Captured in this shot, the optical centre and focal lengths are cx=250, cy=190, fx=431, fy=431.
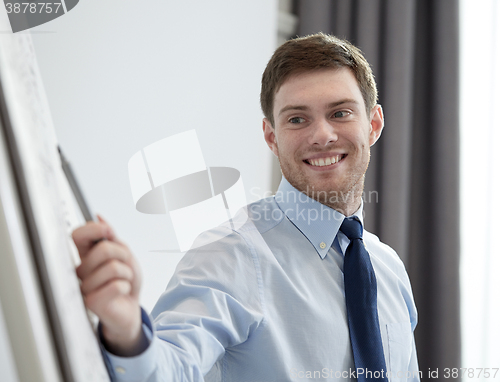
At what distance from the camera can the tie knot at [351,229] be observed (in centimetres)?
95

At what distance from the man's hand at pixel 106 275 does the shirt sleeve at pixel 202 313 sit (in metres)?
0.07

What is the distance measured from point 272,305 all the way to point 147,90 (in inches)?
23.1

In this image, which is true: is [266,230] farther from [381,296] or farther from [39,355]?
[39,355]

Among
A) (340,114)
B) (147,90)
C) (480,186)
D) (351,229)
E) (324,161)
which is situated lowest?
(480,186)

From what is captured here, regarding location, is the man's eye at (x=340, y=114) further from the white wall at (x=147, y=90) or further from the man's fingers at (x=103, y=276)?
the man's fingers at (x=103, y=276)

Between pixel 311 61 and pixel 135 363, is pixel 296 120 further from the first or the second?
pixel 135 363

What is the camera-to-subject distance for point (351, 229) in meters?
0.96

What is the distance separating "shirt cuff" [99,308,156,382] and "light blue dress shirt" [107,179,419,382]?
71 mm

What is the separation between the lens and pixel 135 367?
1.40ft

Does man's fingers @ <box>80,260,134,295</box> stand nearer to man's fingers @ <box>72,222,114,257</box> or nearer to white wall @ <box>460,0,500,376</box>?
man's fingers @ <box>72,222,114,257</box>

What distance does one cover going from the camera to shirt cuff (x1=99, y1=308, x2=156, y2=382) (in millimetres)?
404

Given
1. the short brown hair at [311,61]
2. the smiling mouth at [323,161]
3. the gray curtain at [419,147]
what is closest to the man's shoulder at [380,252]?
the smiling mouth at [323,161]

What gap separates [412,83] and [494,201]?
0.55 metres

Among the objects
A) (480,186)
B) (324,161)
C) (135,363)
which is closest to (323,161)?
(324,161)
